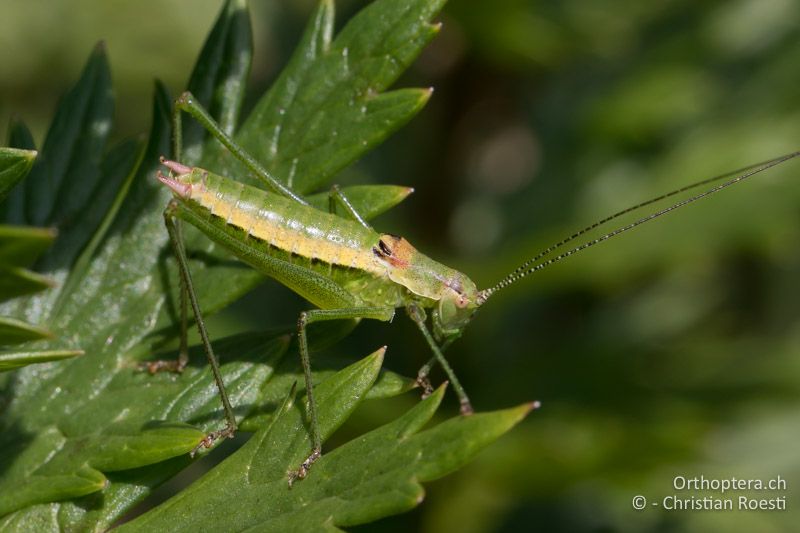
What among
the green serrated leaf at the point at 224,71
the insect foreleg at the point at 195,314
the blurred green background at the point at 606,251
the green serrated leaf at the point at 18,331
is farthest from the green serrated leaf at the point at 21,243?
the blurred green background at the point at 606,251

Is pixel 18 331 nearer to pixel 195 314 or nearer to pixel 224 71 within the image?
pixel 195 314

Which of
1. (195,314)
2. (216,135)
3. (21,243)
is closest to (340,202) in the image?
(216,135)

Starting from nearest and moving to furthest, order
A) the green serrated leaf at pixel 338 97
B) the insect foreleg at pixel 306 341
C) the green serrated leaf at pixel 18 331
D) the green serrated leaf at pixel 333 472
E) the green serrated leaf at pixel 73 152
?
the green serrated leaf at pixel 18 331 < the green serrated leaf at pixel 333 472 < the insect foreleg at pixel 306 341 < the green serrated leaf at pixel 338 97 < the green serrated leaf at pixel 73 152

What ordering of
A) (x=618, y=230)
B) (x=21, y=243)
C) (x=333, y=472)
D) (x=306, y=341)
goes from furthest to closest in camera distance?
(x=618, y=230)
(x=306, y=341)
(x=333, y=472)
(x=21, y=243)

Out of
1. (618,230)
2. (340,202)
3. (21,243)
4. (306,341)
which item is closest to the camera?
(21,243)

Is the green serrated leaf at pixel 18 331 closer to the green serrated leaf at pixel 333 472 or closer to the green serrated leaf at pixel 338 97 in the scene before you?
the green serrated leaf at pixel 333 472

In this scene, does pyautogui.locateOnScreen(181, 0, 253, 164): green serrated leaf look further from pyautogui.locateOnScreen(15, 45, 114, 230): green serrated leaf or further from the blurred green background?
the blurred green background

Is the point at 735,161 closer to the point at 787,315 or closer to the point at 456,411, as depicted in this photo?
the point at 787,315

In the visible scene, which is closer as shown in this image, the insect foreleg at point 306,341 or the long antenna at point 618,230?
the insect foreleg at point 306,341
